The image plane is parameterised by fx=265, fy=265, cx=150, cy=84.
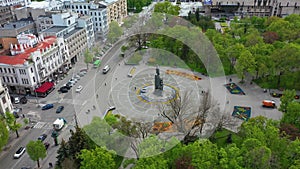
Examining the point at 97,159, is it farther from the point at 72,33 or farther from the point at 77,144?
the point at 72,33

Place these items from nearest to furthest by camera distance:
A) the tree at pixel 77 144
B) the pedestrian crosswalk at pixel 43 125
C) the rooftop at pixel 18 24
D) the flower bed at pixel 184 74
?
the tree at pixel 77 144 < the pedestrian crosswalk at pixel 43 125 < the flower bed at pixel 184 74 < the rooftop at pixel 18 24

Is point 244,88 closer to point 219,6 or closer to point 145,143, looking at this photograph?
point 145,143

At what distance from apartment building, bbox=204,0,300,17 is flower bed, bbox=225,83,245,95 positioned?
5058 centimetres

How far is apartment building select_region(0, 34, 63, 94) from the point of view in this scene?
173 feet

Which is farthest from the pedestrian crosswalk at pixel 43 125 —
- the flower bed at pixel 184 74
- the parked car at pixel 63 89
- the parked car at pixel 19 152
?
the flower bed at pixel 184 74

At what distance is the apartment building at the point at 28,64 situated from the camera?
173ft

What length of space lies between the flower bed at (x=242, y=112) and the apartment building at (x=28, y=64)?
128 ft

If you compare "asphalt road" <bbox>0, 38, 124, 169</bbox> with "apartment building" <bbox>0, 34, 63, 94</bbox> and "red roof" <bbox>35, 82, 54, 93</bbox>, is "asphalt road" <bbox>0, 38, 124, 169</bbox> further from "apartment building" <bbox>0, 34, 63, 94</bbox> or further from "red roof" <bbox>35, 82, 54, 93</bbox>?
"apartment building" <bbox>0, 34, 63, 94</bbox>

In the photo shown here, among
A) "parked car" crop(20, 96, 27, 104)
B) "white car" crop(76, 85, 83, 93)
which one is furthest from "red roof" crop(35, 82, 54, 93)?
"white car" crop(76, 85, 83, 93)

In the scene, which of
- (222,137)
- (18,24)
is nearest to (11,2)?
(18,24)

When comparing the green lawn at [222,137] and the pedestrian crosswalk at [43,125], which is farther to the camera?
the pedestrian crosswalk at [43,125]

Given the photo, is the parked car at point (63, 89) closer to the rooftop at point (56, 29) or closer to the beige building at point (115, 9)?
the rooftop at point (56, 29)

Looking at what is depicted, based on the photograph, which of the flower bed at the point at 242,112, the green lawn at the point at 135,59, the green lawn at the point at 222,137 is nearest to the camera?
the green lawn at the point at 222,137

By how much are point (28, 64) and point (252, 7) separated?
263 feet
